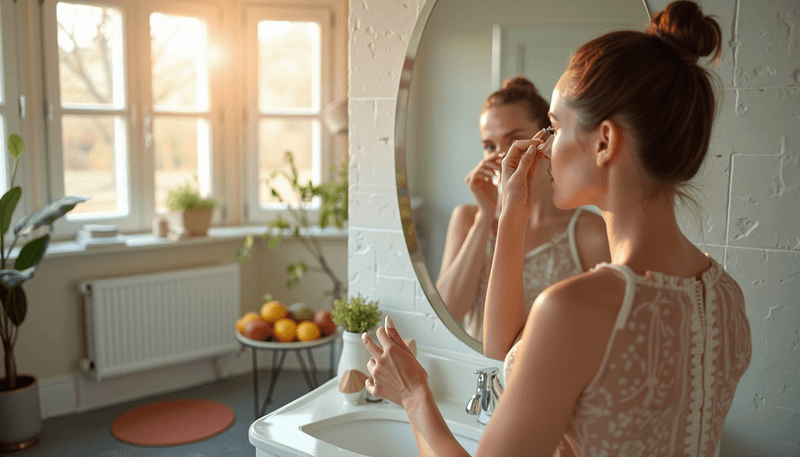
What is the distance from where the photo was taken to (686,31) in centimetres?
71

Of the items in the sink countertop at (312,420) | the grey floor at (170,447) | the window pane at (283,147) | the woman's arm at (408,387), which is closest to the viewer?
the woman's arm at (408,387)

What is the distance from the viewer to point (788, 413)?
1.00 m

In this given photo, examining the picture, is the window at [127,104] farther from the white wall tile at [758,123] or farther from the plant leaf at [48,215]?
the white wall tile at [758,123]

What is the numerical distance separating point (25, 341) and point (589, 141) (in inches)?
107

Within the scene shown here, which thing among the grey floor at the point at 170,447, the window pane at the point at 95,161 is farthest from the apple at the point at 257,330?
the window pane at the point at 95,161

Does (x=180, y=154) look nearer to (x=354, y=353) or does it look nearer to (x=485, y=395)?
(x=354, y=353)

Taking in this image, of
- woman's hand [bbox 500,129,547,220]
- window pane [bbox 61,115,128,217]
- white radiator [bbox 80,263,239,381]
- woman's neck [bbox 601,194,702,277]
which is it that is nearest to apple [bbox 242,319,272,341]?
white radiator [bbox 80,263,239,381]

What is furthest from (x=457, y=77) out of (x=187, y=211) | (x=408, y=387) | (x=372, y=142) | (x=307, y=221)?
(x=307, y=221)

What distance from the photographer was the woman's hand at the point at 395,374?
34.9 inches

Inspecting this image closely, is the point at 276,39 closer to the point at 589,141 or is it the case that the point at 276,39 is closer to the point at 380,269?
the point at 380,269

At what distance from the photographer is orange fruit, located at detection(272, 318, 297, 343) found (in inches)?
86.0

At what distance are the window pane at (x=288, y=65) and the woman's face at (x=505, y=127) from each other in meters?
2.23

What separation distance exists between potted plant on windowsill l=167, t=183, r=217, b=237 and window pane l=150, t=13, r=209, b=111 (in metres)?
0.47

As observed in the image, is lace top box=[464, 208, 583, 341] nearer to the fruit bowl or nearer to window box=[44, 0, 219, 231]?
the fruit bowl
